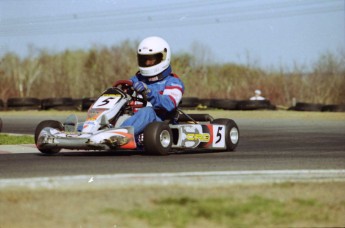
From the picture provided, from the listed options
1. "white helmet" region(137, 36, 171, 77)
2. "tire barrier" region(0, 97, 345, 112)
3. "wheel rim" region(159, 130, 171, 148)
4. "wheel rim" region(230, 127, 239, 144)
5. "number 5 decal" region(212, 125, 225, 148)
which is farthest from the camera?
"tire barrier" region(0, 97, 345, 112)

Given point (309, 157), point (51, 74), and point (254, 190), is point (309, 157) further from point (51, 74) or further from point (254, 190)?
point (51, 74)

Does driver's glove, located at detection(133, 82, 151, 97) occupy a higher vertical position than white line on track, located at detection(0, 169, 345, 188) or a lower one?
higher

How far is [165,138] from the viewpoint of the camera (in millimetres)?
11000

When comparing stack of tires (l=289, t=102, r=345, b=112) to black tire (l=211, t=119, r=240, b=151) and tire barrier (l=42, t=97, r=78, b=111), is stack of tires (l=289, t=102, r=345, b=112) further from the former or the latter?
black tire (l=211, t=119, r=240, b=151)

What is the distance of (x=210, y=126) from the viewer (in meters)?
12.1

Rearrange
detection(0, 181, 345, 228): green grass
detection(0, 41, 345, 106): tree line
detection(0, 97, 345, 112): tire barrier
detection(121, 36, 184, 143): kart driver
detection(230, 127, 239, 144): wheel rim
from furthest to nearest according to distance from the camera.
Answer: detection(0, 41, 345, 106): tree line
detection(0, 97, 345, 112): tire barrier
detection(230, 127, 239, 144): wheel rim
detection(121, 36, 184, 143): kart driver
detection(0, 181, 345, 228): green grass

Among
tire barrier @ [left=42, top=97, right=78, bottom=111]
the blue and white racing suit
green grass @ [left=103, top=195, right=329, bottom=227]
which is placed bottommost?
tire barrier @ [left=42, top=97, right=78, bottom=111]

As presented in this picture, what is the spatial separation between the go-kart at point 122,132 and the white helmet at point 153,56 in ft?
1.17

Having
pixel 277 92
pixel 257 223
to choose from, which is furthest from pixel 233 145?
pixel 277 92

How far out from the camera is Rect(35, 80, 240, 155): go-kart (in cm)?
1058

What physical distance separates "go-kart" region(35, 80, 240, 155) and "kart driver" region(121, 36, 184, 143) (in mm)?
162

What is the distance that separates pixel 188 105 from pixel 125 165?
22.6 meters

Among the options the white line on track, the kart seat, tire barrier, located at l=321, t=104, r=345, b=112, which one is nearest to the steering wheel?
the kart seat

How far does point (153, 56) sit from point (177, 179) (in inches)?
161
